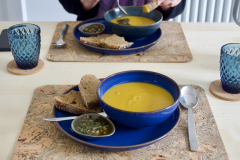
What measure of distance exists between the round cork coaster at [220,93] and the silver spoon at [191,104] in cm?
9

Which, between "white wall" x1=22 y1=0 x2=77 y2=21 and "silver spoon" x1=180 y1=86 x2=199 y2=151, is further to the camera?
"white wall" x1=22 y1=0 x2=77 y2=21

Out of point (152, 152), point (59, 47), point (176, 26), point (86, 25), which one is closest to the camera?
point (152, 152)

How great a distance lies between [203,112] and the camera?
0.88 metres

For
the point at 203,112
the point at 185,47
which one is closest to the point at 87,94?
the point at 203,112

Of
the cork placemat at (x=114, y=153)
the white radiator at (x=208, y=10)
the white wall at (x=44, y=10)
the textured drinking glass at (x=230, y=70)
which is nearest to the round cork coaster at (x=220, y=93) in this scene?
the textured drinking glass at (x=230, y=70)

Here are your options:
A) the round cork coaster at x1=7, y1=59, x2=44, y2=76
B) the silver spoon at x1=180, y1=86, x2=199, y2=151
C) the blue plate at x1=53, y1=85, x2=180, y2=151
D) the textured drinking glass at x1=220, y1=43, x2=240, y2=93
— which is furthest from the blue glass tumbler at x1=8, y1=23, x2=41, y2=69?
the textured drinking glass at x1=220, y1=43, x2=240, y2=93

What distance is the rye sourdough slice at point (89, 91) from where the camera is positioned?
84cm

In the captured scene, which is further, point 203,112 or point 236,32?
point 236,32

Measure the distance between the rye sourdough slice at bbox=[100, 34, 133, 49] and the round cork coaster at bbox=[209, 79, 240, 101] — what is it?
1.40ft

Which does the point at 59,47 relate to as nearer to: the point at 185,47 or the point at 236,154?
the point at 185,47

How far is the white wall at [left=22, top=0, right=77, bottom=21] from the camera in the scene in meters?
3.12

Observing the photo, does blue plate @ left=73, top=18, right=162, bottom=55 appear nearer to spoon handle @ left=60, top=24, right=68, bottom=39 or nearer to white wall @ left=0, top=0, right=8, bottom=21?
spoon handle @ left=60, top=24, right=68, bottom=39

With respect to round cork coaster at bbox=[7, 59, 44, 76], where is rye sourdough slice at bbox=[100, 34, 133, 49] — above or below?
above

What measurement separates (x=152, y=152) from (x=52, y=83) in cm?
52
